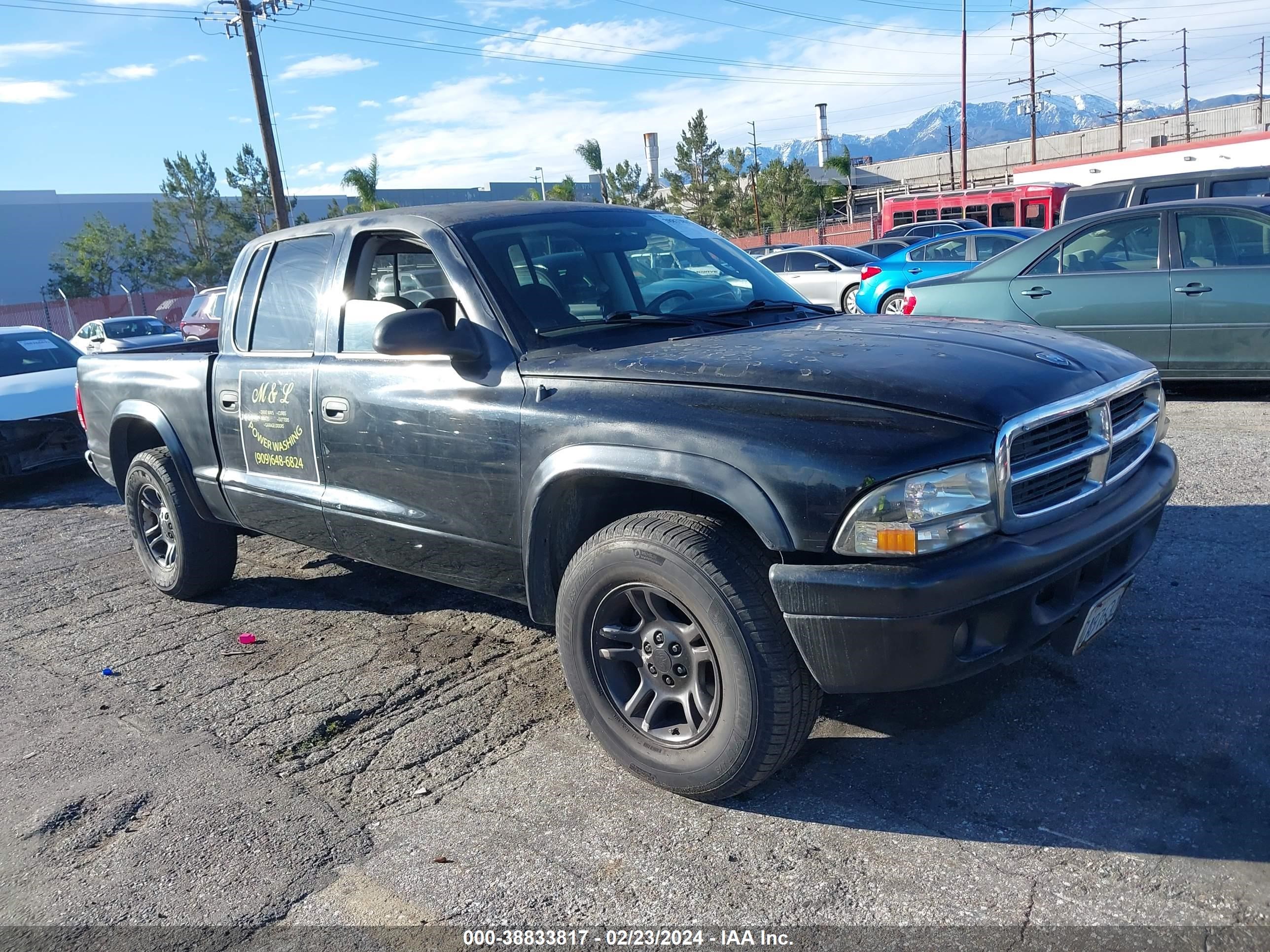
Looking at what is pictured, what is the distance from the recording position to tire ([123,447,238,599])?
511 cm

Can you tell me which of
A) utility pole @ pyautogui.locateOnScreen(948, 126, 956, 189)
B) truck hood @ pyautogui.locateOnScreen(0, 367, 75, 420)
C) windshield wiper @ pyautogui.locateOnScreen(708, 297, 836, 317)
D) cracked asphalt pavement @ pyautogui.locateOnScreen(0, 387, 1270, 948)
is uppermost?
utility pole @ pyautogui.locateOnScreen(948, 126, 956, 189)

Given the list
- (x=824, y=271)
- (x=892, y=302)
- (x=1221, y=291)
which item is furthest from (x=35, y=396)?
(x=824, y=271)

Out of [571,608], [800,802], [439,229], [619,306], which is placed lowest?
[800,802]

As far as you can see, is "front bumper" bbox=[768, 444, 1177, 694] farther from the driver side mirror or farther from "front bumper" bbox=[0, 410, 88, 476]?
"front bumper" bbox=[0, 410, 88, 476]

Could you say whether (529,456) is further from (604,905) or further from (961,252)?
(961,252)

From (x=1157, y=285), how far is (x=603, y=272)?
5586 millimetres

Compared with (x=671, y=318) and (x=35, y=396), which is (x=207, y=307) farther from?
(x=671, y=318)

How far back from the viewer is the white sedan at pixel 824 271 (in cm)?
1670

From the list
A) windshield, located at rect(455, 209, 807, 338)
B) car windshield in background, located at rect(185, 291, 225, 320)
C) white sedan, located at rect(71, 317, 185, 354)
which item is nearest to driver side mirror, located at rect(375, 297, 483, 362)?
windshield, located at rect(455, 209, 807, 338)

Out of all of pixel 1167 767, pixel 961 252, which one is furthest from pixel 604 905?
pixel 961 252

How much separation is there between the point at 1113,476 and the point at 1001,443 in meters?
0.73

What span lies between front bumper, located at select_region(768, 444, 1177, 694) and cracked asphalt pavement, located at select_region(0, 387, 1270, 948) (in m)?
0.48

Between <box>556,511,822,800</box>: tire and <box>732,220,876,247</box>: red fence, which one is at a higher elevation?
<box>732,220,876,247</box>: red fence

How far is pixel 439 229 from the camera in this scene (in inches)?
149
